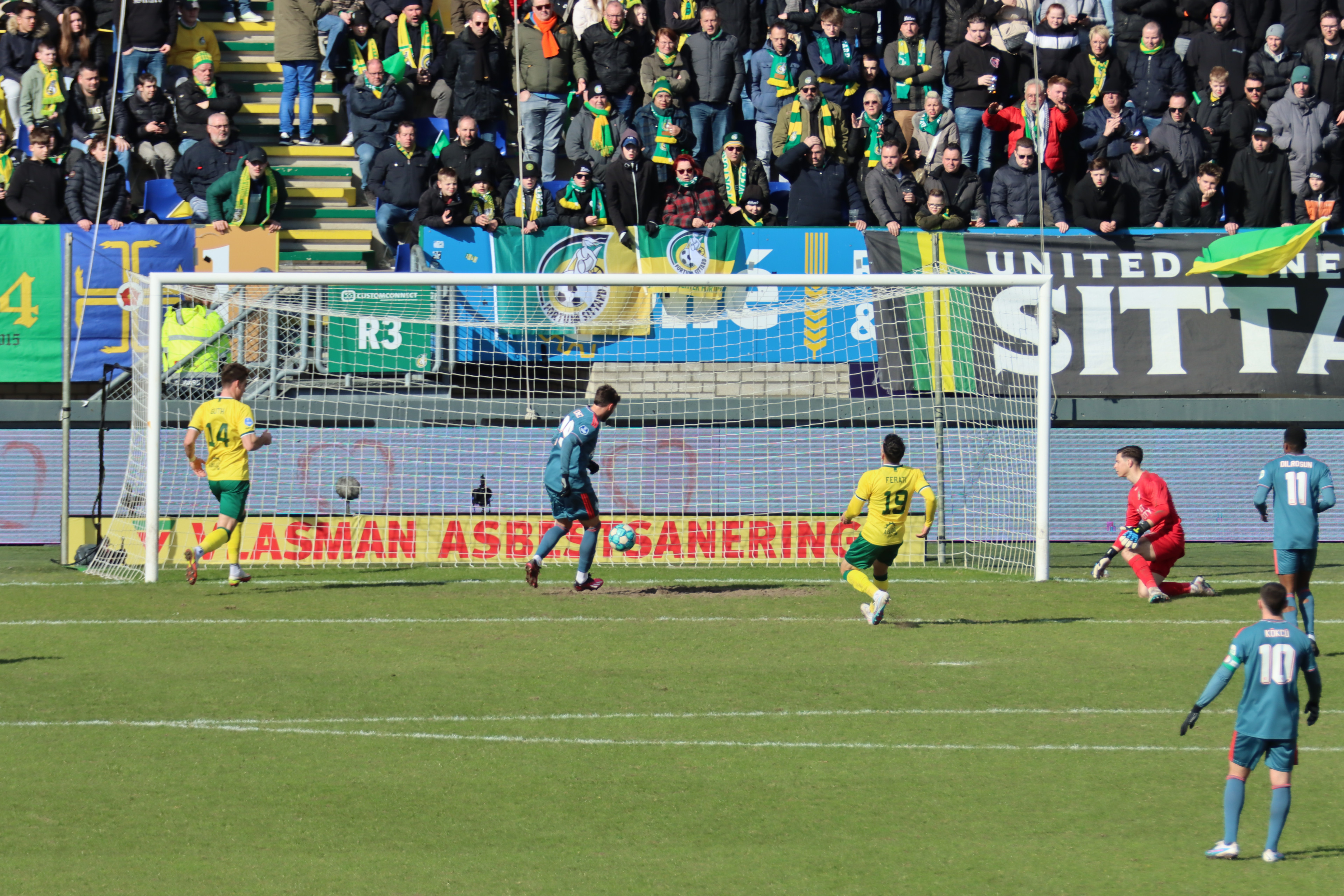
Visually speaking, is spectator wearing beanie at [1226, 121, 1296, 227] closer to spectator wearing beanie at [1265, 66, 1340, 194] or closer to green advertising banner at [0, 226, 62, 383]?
spectator wearing beanie at [1265, 66, 1340, 194]

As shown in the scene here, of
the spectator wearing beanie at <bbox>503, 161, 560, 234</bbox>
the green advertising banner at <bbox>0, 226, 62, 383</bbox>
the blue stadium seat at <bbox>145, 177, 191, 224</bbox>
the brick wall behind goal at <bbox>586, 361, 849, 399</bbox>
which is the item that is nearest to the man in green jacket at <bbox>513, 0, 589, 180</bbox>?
the spectator wearing beanie at <bbox>503, 161, 560, 234</bbox>

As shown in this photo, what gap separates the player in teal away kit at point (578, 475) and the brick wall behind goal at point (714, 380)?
3.98 meters

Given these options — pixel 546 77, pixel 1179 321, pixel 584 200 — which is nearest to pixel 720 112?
pixel 546 77

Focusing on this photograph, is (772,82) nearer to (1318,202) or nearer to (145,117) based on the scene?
(1318,202)

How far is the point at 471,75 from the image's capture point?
65.2 ft

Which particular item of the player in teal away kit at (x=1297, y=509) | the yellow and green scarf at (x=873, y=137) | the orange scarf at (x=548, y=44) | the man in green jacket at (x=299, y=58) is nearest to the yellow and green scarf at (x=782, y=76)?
the yellow and green scarf at (x=873, y=137)

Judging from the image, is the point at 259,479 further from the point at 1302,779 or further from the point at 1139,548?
the point at 1302,779

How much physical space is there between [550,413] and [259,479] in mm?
3322

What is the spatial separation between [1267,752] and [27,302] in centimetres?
1503

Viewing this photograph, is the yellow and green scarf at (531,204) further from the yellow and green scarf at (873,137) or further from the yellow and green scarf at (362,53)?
the yellow and green scarf at (873,137)

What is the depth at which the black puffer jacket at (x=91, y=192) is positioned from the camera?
17.7m

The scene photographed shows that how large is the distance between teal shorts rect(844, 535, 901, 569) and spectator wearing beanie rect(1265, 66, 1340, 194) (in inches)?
390

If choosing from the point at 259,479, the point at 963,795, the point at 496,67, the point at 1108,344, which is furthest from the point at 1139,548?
the point at 496,67

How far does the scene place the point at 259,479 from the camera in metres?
16.9
